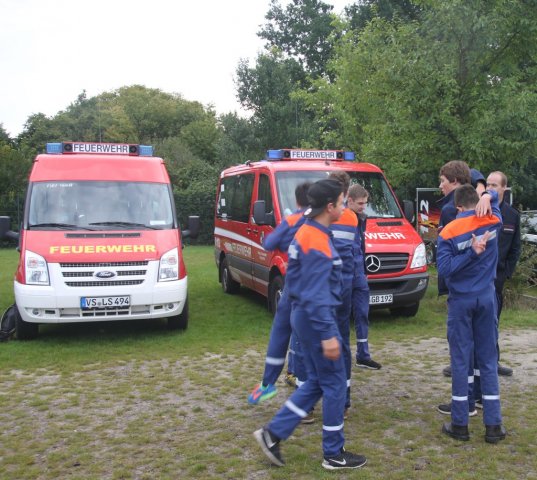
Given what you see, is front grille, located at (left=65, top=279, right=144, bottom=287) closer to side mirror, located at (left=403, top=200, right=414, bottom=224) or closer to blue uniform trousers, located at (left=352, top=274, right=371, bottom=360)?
blue uniform trousers, located at (left=352, top=274, right=371, bottom=360)

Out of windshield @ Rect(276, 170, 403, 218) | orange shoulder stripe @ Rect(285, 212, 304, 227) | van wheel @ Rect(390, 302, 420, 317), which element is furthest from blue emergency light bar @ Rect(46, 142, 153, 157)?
orange shoulder stripe @ Rect(285, 212, 304, 227)

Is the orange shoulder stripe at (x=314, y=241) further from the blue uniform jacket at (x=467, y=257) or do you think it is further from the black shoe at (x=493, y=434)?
the black shoe at (x=493, y=434)

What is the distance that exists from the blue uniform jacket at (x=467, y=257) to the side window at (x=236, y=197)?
5985mm

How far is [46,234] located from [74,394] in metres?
2.73

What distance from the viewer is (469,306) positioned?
4.46m

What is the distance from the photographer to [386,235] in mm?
8953

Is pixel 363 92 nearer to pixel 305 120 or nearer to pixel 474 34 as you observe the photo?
pixel 474 34

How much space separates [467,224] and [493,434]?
157 cm

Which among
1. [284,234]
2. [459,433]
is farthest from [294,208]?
[459,433]

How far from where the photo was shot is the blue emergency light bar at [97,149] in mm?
9234

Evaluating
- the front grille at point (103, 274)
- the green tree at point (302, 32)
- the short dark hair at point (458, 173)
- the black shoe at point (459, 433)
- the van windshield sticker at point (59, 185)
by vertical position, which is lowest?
the black shoe at point (459, 433)

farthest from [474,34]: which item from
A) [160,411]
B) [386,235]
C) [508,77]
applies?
[160,411]

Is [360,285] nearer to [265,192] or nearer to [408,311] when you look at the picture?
[408,311]

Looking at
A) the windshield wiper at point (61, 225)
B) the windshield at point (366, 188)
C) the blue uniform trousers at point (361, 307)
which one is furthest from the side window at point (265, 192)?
the blue uniform trousers at point (361, 307)
